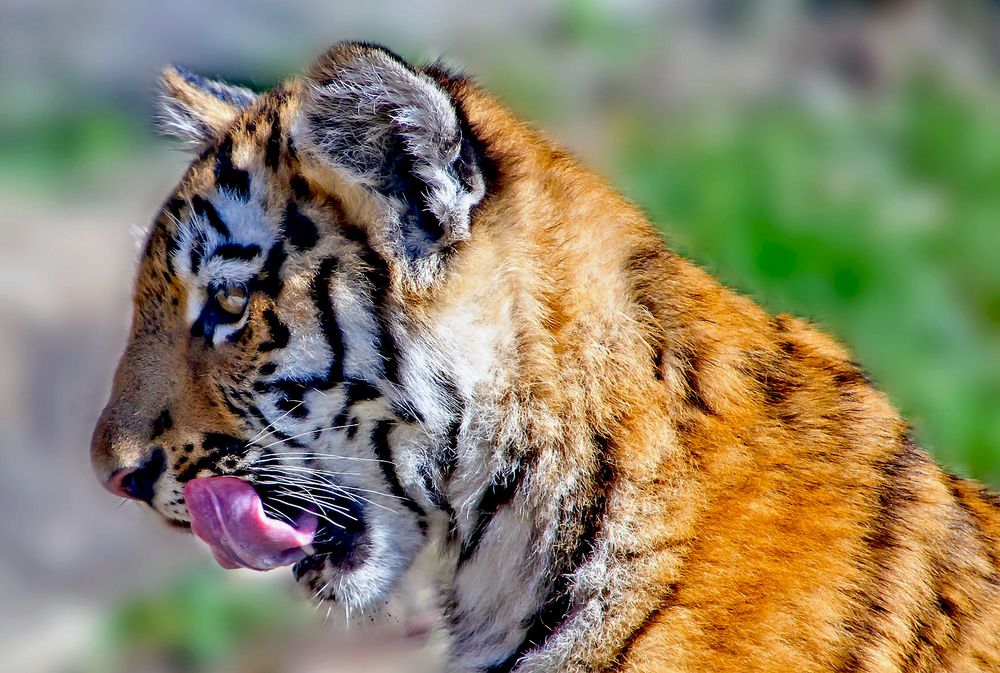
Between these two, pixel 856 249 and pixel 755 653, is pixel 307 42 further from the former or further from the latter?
pixel 755 653

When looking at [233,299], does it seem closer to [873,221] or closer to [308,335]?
[308,335]

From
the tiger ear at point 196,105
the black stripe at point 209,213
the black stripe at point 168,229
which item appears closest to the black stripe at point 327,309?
the black stripe at point 209,213

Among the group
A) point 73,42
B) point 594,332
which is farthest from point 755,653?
point 73,42

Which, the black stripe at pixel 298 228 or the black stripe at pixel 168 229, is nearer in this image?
the black stripe at pixel 298 228

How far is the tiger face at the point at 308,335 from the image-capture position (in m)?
2.38

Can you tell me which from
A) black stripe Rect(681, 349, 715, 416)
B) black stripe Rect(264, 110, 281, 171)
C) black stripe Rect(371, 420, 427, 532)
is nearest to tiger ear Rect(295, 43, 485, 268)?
black stripe Rect(264, 110, 281, 171)

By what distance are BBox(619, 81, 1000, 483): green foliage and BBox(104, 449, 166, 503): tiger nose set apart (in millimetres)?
3329

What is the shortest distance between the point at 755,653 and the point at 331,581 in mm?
946

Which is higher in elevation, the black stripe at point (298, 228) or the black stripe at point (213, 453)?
the black stripe at point (298, 228)

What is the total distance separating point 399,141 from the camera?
238cm

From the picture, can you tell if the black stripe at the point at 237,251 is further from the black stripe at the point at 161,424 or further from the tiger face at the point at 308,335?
the black stripe at the point at 161,424

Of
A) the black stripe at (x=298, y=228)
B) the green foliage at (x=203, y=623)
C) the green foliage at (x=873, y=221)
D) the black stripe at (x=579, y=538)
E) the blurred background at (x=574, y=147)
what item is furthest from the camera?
the green foliage at (x=873, y=221)

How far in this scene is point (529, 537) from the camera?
2.42 meters

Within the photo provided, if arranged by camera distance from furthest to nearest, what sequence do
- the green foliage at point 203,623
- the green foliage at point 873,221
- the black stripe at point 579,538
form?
the green foliage at point 873,221
the green foliage at point 203,623
the black stripe at point 579,538
